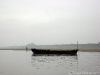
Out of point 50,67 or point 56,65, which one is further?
point 56,65

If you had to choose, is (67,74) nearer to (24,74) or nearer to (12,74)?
(24,74)

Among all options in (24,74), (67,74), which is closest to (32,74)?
(24,74)

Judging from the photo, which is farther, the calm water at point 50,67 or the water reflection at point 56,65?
the water reflection at point 56,65

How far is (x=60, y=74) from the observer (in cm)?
810

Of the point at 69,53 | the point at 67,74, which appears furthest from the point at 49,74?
the point at 69,53

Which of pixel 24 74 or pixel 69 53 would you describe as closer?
pixel 24 74

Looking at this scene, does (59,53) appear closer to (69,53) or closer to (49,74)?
(69,53)

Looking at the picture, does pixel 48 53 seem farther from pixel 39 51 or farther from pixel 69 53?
pixel 69 53

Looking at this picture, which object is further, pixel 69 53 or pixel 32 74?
pixel 69 53

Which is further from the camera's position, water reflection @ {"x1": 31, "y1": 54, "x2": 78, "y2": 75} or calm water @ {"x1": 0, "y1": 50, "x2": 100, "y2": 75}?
water reflection @ {"x1": 31, "y1": 54, "x2": 78, "y2": 75}

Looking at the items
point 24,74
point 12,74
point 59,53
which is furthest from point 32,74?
point 59,53

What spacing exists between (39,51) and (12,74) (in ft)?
48.2

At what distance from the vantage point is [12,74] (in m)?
8.23

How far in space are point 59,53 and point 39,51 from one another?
298 centimetres
